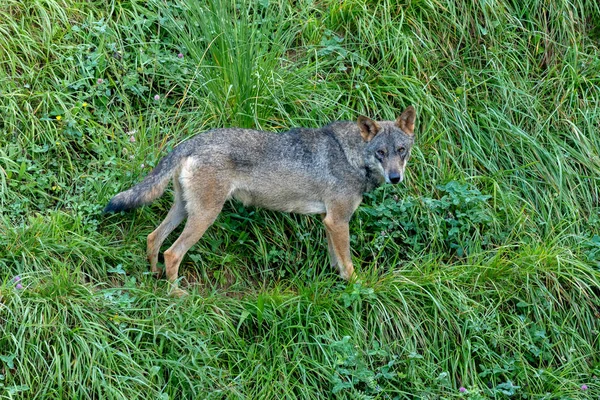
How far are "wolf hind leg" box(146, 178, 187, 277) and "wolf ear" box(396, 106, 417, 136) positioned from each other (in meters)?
1.83

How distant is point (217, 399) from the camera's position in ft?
20.4

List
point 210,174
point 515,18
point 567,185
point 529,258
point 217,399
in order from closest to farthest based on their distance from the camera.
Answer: point 217,399, point 210,174, point 529,258, point 567,185, point 515,18

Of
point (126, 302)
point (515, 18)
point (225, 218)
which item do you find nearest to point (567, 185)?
point (515, 18)

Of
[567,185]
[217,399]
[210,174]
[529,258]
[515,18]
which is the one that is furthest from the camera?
[515,18]

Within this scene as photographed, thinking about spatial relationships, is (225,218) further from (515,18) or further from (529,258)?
(515,18)

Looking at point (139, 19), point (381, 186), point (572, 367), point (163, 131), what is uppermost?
point (139, 19)

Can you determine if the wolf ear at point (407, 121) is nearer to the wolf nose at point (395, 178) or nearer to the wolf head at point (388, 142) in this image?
the wolf head at point (388, 142)

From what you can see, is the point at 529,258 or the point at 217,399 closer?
the point at 217,399

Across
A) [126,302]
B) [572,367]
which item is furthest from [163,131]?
[572,367]

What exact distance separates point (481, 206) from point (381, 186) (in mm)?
920

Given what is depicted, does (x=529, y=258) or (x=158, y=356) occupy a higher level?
(x=158, y=356)

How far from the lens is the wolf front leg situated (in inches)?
285

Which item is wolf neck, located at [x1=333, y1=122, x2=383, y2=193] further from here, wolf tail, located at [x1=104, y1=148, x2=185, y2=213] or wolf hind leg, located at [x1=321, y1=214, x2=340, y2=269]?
wolf tail, located at [x1=104, y1=148, x2=185, y2=213]

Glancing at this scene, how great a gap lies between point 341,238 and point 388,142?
838 mm
